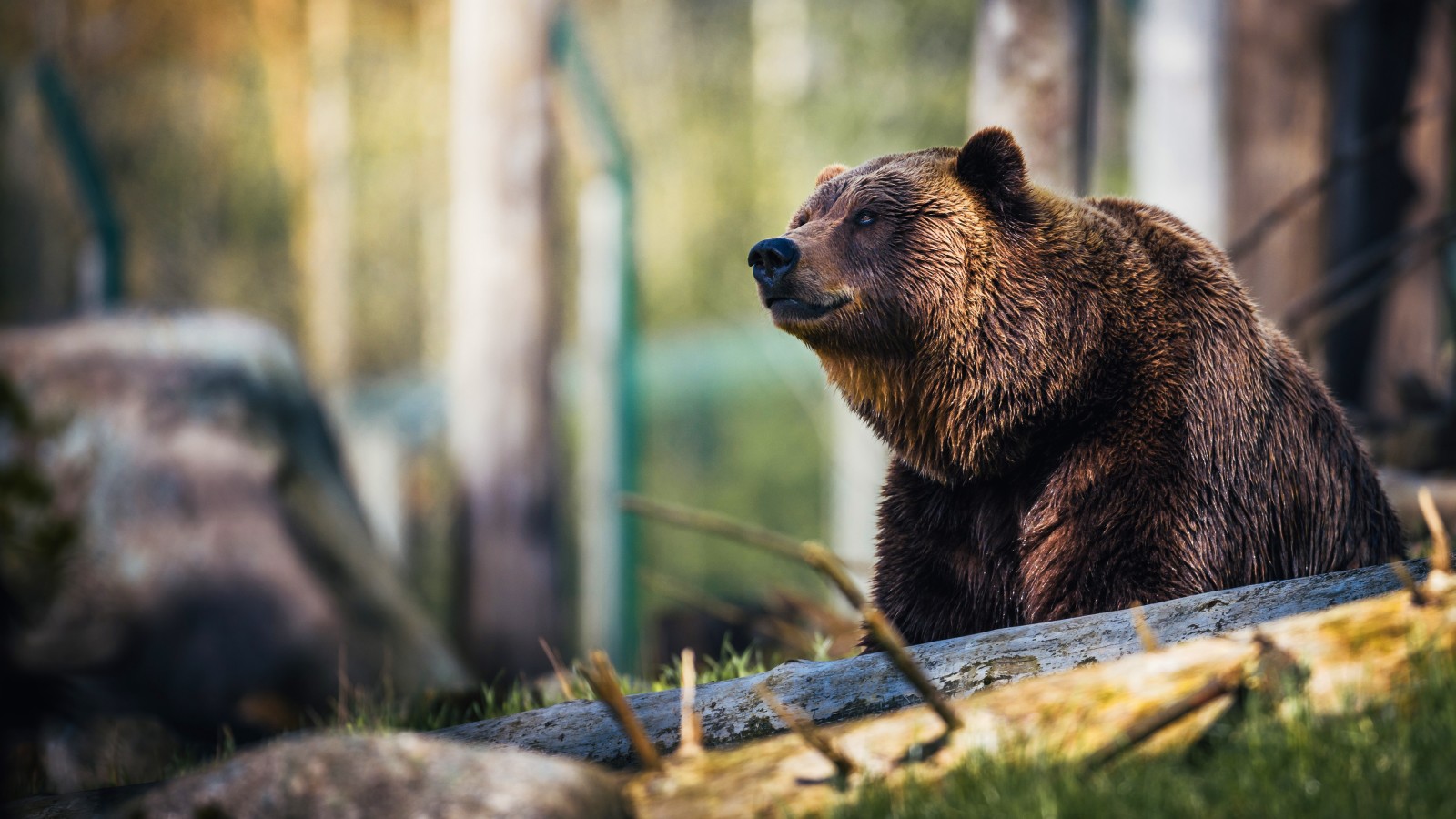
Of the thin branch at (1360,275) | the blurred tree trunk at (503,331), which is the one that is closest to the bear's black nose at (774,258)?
the thin branch at (1360,275)

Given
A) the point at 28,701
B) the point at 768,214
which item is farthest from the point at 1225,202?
the point at 768,214

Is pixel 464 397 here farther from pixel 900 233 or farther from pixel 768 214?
pixel 768 214

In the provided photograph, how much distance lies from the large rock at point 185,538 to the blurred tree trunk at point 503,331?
0.54 meters

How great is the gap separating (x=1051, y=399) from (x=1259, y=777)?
1281 millimetres

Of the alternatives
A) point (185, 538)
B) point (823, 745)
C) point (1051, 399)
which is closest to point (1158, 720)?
point (823, 745)

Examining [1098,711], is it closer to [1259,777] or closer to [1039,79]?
[1259,777]

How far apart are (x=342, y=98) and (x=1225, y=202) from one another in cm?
1587

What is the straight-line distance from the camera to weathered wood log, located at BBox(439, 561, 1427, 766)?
8.81ft

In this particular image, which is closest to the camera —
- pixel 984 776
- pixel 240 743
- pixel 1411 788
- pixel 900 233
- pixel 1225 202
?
pixel 1411 788

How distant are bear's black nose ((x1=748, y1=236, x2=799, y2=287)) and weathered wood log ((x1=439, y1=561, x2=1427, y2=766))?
1006mm

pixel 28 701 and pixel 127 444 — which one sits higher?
pixel 127 444

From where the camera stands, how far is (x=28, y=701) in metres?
5.71

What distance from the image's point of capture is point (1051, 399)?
3201 mm

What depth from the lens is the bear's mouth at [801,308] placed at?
333 centimetres
